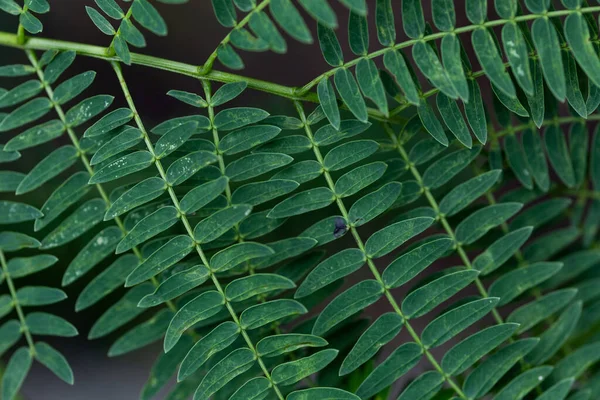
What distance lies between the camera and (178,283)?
2.98 feet

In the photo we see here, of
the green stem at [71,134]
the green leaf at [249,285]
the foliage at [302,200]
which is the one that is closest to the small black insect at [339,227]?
the foliage at [302,200]

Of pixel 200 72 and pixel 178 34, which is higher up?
pixel 178 34

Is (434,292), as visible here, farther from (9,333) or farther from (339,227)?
(9,333)

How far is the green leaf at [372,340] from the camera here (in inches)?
37.6

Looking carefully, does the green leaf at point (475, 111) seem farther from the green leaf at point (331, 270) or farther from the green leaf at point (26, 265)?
the green leaf at point (26, 265)

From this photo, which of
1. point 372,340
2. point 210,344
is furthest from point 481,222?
point 210,344

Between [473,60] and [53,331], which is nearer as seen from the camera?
[53,331]

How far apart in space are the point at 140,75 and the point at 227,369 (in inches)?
64.8

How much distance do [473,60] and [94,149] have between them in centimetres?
177

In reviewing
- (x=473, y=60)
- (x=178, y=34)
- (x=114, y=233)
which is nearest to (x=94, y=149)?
(x=114, y=233)

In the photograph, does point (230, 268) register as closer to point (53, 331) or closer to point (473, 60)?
point (53, 331)

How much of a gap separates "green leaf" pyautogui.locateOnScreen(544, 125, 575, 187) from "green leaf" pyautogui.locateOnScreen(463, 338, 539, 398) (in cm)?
37

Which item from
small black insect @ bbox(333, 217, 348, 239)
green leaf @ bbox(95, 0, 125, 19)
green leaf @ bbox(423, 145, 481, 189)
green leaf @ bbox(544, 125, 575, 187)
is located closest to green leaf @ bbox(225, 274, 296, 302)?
small black insect @ bbox(333, 217, 348, 239)

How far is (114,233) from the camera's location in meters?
1.04
